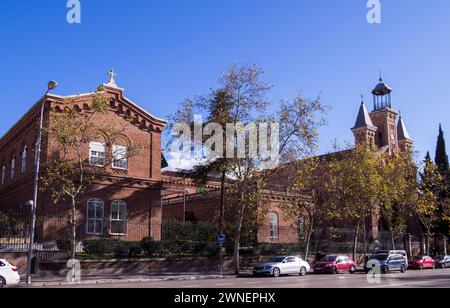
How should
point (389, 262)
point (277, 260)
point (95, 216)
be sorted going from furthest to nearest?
point (389, 262)
point (95, 216)
point (277, 260)

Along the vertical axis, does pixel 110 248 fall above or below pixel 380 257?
above

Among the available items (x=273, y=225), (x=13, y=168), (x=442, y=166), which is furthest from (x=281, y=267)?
(x=442, y=166)

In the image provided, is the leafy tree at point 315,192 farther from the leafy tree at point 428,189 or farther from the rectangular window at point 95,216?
the rectangular window at point 95,216

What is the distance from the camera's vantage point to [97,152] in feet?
116

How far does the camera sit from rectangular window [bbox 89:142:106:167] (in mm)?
34969

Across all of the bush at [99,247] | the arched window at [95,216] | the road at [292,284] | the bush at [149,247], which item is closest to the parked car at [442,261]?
the road at [292,284]

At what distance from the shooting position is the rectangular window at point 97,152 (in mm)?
34969

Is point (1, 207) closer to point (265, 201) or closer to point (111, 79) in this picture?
point (111, 79)

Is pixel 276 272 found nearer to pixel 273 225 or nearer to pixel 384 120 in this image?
pixel 273 225

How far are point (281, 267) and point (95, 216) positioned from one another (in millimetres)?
13778

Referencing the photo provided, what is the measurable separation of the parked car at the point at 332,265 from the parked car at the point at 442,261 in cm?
1579

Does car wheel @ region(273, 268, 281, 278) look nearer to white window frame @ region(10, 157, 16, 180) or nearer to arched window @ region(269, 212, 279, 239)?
arched window @ region(269, 212, 279, 239)

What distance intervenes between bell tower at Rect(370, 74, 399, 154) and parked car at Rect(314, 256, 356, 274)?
3629 centimetres
